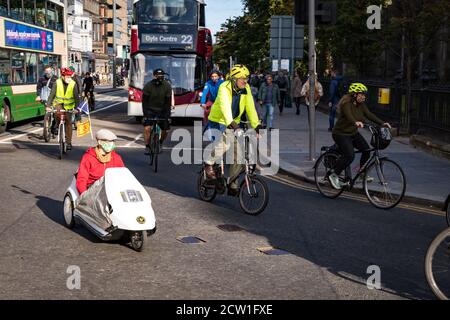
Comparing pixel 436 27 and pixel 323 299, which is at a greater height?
pixel 436 27

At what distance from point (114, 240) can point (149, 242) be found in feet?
1.18

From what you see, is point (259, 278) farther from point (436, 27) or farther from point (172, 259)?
point (436, 27)

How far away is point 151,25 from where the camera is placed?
21.4 m

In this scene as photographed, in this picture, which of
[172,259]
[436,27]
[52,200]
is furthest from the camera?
[436,27]

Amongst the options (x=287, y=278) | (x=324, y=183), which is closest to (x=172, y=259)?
(x=287, y=278)

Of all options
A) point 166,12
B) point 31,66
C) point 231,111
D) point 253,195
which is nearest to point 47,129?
point 31,66

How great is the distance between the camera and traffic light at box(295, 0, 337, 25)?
12273 millimetres

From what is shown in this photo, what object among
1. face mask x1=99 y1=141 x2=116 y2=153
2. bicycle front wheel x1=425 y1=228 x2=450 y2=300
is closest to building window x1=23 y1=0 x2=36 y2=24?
face mask x1=99 y1=141 x2=116 y2=153

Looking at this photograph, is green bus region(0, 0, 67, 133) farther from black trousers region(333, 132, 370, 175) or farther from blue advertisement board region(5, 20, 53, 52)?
black trousers region(333, 132, 370, 175)

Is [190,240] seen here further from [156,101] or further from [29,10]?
[29,10]

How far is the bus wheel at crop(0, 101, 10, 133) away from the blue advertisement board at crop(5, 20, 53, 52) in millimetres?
1741

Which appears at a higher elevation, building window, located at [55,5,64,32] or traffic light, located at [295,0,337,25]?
building window, located at [55,5,64,32]

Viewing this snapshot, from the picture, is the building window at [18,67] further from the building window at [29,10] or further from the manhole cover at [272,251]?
the manhole cover at [272,251]

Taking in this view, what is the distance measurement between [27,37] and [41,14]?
6.32ft
